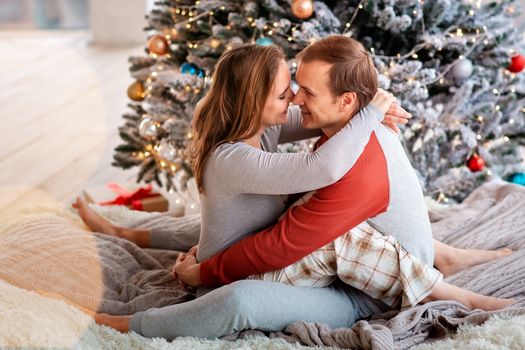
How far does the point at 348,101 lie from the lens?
1768 mm

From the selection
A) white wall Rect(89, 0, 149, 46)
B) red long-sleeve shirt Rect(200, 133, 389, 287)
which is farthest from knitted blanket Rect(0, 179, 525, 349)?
white wall Rect(89, 0, 149, 46)

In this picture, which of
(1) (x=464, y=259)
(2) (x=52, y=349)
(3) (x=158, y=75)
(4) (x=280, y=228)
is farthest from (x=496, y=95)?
(2) (x=52, y=349)

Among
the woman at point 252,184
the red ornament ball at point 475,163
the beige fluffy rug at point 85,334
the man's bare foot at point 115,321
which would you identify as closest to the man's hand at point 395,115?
the woman at point 252,184

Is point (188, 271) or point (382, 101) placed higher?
point (382, 101)

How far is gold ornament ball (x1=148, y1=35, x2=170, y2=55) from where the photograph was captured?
110 inches

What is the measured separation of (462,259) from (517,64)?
1.08 m

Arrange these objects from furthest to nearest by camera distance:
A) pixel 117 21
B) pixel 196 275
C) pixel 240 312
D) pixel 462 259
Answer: pixel 117 21 < pixel 462 259 < pixel 196 275 < pixel 240 312

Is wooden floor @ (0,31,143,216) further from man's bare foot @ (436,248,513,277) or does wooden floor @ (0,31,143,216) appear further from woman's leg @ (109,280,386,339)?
man's bare foot @ (436,248,513,277)

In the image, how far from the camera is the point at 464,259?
2.03m

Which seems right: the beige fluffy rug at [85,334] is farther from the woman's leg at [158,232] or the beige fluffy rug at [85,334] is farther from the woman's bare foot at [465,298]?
the woman's leg at [158,232]

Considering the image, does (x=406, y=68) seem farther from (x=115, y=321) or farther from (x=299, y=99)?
(x=115, y=321)

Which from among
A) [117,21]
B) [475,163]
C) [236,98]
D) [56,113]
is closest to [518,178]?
[475,163]

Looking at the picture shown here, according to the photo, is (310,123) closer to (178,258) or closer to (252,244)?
(252,244)

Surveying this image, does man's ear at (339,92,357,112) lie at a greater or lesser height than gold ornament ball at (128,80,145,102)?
greater
